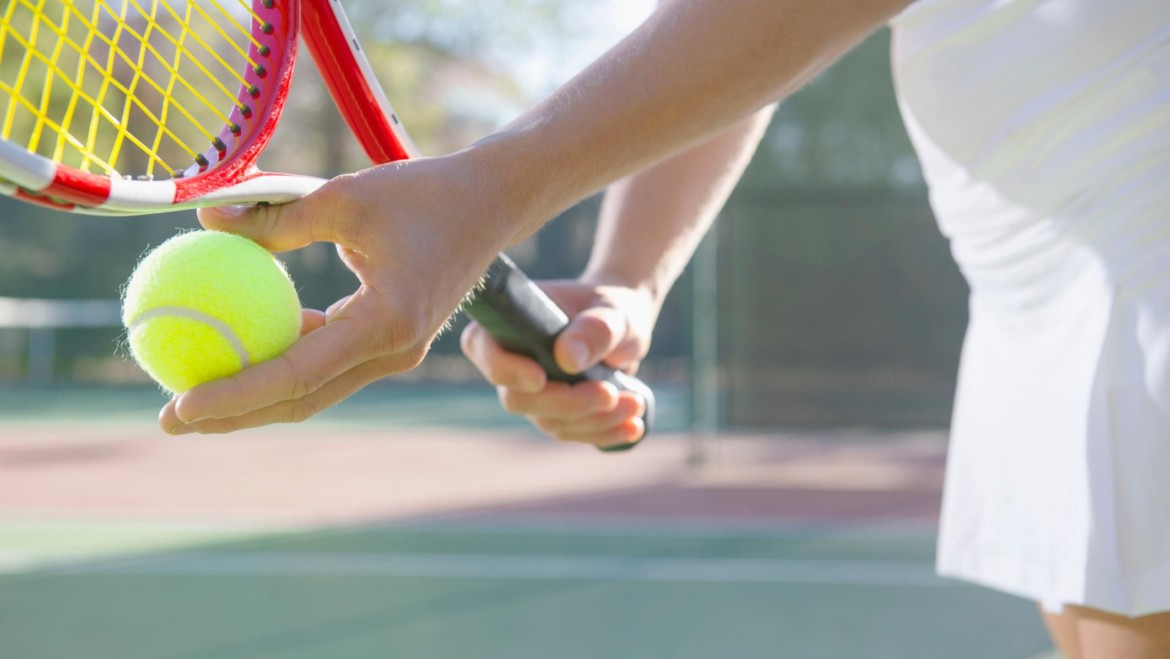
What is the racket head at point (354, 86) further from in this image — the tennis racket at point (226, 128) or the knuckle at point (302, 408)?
the knuckle at point (302, 408)

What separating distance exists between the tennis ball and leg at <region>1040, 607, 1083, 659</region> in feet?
2.61

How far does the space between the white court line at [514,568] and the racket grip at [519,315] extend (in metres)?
2.90

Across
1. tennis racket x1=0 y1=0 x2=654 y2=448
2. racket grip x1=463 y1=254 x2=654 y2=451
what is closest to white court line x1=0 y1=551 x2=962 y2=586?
tennis racket x1=0 y1=0 x2=654 y2=448

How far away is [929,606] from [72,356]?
10803 mm

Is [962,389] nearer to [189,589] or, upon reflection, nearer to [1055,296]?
[1055,296]

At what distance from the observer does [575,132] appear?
983mm

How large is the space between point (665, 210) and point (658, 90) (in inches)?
21.3

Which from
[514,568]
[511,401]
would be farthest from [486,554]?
[511,401]

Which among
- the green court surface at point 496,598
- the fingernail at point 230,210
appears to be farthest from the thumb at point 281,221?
the green court surface at point 496,598

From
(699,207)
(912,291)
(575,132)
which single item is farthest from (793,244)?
(575,132)

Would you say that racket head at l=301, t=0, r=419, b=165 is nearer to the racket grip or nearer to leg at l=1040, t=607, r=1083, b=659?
the racket grip

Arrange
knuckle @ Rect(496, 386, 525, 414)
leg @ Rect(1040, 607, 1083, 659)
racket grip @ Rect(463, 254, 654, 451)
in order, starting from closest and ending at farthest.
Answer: leg @ Rect(1040, 607, 1083, 659) < racket grip @ Rect(463, 254, 654, 451) < knuckle @ Rect(496, 386, 525, 414)

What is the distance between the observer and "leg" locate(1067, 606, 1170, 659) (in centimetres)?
110

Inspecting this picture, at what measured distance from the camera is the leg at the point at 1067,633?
1212 mm
